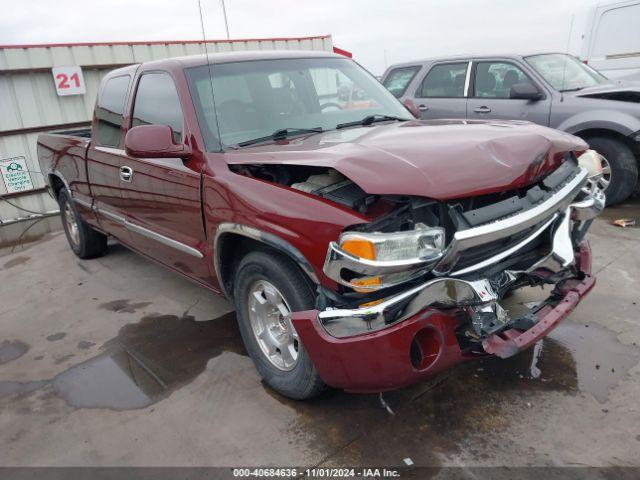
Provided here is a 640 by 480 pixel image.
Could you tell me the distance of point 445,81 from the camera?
7.00 m

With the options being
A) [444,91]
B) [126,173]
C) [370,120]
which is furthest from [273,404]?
[444,91]

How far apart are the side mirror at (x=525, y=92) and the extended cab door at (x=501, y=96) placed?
7cm

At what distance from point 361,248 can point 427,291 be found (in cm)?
32

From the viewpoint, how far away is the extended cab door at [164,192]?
10.2 ft

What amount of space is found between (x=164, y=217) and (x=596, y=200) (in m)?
Answer: 2.70

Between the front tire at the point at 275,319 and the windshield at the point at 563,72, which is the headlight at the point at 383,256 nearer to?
the front tire at the point at 275,319

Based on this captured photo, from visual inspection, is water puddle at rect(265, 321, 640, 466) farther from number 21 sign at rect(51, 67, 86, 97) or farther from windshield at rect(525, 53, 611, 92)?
number 21 sign at rect(51, 67, 86, 97)

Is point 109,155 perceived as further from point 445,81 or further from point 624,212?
point 624,212

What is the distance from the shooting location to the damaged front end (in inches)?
81.9

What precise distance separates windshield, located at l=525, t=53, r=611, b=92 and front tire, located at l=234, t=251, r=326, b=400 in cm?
500

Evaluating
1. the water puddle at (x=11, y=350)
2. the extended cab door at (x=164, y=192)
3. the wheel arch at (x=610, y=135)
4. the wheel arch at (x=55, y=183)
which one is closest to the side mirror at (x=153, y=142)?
the extended cab door at (x=164, y=192)

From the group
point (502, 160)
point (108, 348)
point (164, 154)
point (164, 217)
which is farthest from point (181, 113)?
point (502, 160)

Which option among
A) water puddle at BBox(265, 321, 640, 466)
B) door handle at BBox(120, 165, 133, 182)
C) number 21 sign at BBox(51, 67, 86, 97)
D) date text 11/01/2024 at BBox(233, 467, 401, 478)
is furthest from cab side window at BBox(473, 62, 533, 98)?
number 21 sign at BBox(51, 67, 86, 97)

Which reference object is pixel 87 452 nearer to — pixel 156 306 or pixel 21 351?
pixel 21 351
